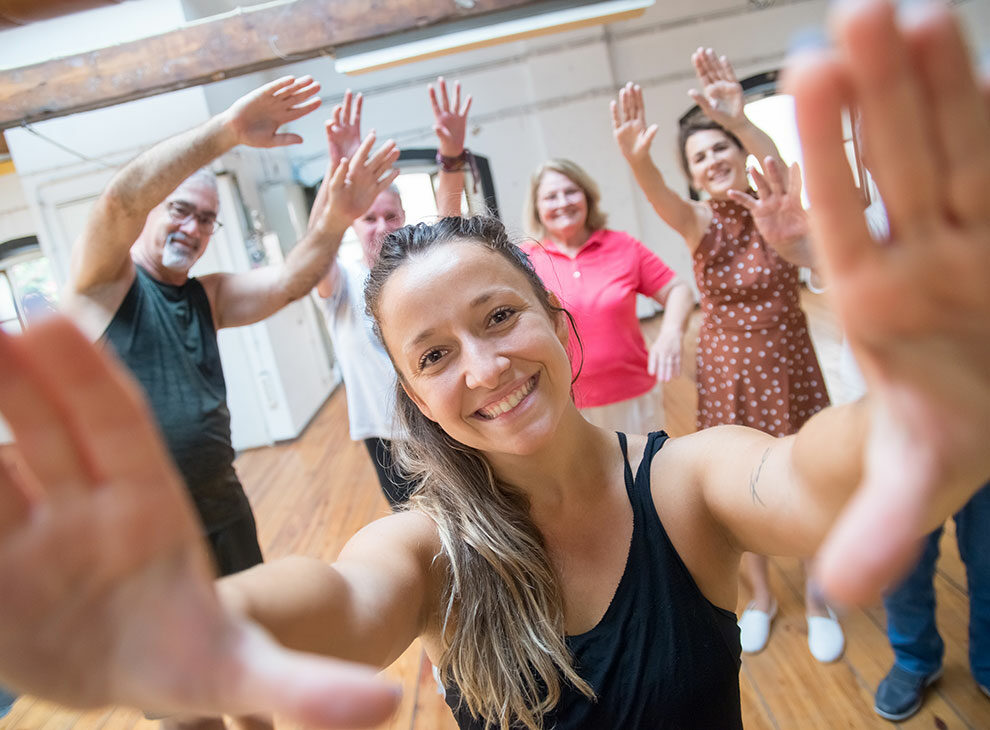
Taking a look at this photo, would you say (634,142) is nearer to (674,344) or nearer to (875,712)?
(674,344)

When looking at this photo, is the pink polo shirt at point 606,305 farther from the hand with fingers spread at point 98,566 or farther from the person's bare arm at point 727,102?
the hand with fingers spread at point 98,566

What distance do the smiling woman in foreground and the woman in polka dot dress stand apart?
118 centimetres

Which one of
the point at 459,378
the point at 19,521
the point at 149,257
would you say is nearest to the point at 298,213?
the point at 149,257

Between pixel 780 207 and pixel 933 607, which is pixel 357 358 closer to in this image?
pixel 780 207

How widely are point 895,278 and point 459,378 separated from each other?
74 cm

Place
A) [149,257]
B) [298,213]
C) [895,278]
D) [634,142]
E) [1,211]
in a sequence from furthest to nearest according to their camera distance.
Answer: [298,213], [1,211], [634,142], [149,257], [895,278]

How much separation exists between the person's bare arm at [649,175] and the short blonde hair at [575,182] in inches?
12.5

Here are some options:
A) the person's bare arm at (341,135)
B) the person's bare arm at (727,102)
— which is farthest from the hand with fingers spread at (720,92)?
the person's bare arm at (341,135)

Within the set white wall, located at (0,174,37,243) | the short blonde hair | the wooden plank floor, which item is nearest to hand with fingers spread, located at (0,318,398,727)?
the wooden plank floor

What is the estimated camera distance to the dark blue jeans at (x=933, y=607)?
5.82 ft

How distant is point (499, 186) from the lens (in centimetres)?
825

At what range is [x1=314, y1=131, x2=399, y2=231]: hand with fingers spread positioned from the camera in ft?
6.86

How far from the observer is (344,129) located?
2246 millimetres

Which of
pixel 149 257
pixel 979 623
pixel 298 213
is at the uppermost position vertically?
pixel 298 213
